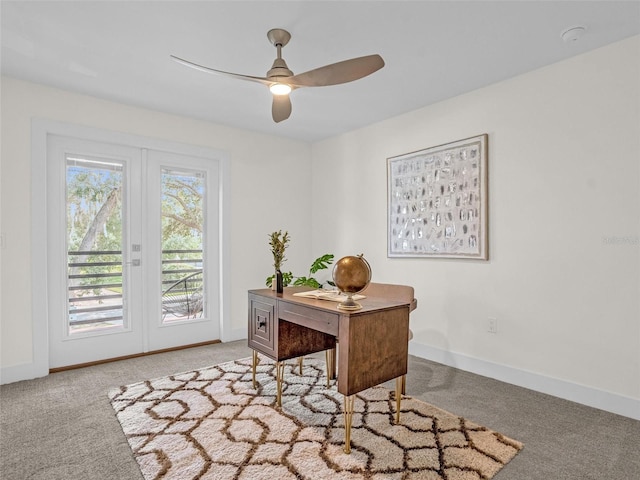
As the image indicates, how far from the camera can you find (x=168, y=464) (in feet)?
5.99

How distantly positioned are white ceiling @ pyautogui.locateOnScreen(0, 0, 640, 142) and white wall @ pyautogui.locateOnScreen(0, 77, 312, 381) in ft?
0.73

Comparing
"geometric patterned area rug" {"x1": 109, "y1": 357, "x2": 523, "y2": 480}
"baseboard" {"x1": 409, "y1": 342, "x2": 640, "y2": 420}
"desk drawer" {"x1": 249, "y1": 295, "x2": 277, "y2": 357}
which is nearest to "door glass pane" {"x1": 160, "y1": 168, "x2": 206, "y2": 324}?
"geometric patterned area rug" {"x1": 109, "y1": 357, "x2": 523, "y2": 480}

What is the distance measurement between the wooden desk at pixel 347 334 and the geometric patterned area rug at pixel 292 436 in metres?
0.17

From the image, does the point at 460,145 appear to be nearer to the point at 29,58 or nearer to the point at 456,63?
the point at 456,63

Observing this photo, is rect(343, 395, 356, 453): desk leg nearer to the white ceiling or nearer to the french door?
the white ceiling

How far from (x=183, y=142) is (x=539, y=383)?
3948 millimetres

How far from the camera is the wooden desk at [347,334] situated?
6.16 ft

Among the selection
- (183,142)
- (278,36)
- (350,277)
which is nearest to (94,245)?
(183,142)

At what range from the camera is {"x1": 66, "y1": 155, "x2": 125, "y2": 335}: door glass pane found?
10.9ft

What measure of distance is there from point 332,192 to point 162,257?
2145mm

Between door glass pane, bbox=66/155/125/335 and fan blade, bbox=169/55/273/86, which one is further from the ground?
fan blade, bbox=169/55/273/86

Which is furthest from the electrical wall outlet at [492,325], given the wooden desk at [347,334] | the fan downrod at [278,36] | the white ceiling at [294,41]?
the fan downrod at [278,36]

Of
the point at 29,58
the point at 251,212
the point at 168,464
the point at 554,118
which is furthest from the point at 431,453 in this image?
the point at 29,58

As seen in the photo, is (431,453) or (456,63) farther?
(456,63)
